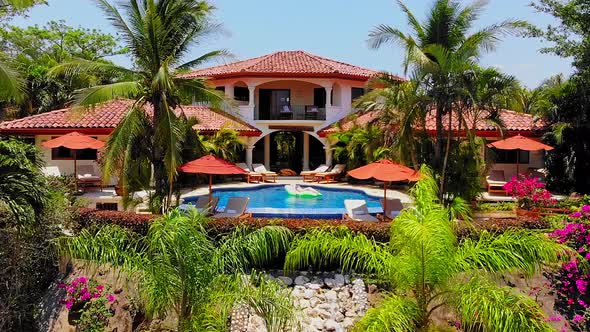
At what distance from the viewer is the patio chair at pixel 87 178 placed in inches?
795

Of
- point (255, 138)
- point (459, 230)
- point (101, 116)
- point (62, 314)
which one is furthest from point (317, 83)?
point (62, 314)

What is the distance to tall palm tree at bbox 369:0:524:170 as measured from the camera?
560 inches

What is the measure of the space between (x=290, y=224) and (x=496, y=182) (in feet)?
48.3

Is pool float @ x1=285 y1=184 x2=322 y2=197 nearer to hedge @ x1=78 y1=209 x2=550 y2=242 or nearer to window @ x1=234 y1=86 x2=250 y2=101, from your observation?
window @ x1=234 y1=86 x2=250 y2=101

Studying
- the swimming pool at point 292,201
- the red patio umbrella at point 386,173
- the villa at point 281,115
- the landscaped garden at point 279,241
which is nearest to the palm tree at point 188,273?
the landscaped garden at point 279,241

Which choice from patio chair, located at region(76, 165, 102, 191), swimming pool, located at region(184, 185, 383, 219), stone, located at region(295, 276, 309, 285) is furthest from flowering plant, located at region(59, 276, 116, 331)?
patio chair, located at region(76, 165, 102, 191)

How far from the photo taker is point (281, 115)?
3077 cm

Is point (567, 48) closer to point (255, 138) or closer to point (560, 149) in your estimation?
point (560, 149)

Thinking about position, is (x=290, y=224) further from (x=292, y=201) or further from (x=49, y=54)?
(x=49, y=54)

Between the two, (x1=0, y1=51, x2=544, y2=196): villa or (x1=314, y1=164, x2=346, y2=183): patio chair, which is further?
(x1=314, y1=164, x2=346, y2=183): patio chair

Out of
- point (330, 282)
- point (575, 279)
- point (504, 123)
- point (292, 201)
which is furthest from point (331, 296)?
point (504, 123)

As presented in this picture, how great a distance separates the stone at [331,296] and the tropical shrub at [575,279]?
426 centimetres

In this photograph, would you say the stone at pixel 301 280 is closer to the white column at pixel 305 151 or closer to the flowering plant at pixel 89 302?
the flowering plant at pixel 89 302

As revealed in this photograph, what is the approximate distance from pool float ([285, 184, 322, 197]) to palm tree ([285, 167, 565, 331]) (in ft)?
44.9
